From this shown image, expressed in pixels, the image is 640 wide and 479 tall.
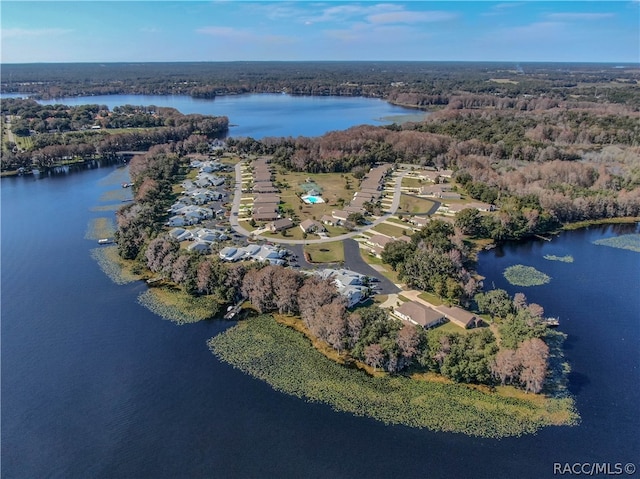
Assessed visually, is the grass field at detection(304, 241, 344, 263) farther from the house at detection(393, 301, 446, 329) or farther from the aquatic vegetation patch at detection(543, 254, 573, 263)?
the aquatic vegetation patch at detection(543, 254, 573, 263)

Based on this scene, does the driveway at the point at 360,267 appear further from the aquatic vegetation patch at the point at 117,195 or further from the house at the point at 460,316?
the aquatic vegetation patch at the point at 117,195

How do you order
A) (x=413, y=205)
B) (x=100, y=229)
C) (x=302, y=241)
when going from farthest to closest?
(x=413, y=205) < (x=100, y=229) < (x=302, y=241)

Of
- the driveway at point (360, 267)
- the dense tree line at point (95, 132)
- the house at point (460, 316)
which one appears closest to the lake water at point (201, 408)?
the house at point (460, 316)

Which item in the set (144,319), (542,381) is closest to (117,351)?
(144,319)

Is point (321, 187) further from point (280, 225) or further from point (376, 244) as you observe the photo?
point (376, 244)

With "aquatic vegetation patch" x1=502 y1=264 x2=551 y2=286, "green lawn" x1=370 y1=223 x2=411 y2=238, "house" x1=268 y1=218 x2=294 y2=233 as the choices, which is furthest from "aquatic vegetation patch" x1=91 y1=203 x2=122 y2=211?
"aquatic vegetation patch" x1=502 y1=264 x2=551 y2=286

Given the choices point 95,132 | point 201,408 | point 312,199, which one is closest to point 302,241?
point 312,199
